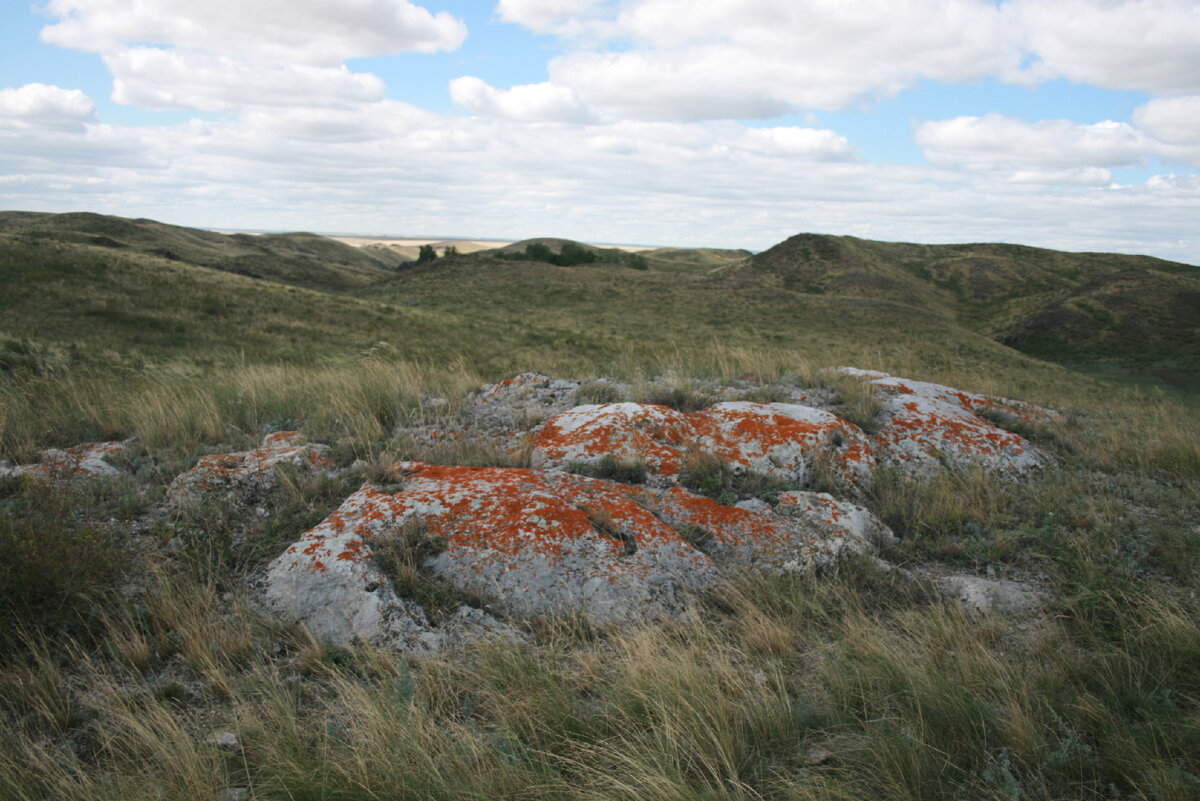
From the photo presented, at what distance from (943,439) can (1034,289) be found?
59.7 metres

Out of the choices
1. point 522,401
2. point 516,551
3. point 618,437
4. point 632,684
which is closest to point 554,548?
point 516,551

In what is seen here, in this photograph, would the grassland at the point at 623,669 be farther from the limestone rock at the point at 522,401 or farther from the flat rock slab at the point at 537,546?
the limestone rock at the point at 522,401

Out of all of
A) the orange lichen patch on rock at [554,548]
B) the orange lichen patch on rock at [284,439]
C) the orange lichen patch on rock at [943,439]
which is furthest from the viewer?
the orange lichen patch on rock at [943,439]

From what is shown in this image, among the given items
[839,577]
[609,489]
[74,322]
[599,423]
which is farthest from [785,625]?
[74,322]

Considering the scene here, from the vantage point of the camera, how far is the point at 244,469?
3938 mm

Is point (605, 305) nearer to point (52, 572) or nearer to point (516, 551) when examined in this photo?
point (516, 551)

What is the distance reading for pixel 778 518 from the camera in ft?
12.4

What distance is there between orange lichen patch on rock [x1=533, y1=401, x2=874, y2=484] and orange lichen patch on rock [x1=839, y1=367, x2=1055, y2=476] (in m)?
0.41

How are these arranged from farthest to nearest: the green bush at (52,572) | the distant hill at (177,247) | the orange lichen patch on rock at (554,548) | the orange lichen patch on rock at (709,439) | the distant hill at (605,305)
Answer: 1. the distant hill at (177,247)
2. the distant hill at (605,305)
3. the orange lichen patch on rock at (709,439)
4. the orange lichen patch on rock at (554,548)
5. the green bush at (52,572)

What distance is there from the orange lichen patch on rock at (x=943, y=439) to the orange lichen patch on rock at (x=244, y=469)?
14.5 feet

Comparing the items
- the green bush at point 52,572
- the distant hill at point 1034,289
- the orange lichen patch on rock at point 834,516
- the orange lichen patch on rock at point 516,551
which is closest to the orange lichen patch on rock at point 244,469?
the green bush at point 52,572

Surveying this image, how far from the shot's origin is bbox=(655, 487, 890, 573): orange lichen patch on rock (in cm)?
340

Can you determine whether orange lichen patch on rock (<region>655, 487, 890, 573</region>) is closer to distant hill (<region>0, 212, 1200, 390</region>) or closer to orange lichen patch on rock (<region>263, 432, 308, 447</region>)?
orange lichen patch on rock (<region>263, 432, 308, 447</region>)

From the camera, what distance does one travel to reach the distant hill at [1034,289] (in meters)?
36.6
